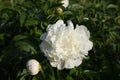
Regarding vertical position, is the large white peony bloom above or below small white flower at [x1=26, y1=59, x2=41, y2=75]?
above

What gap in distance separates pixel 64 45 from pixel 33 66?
0.21 metres

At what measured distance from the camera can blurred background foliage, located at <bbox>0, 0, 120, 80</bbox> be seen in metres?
2.52

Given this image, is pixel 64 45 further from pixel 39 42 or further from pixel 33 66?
pixel 39 42

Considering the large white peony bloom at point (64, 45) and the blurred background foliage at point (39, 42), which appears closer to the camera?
the large white peony bloom at point (64, 45)

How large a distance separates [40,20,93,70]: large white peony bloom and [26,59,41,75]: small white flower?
9cm

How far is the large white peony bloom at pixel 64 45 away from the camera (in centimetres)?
224

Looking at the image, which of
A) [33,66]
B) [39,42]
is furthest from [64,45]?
[39,42]

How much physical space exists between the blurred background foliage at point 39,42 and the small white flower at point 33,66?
4.1 inches

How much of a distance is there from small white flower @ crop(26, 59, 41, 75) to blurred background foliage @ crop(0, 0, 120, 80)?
0.10 meters

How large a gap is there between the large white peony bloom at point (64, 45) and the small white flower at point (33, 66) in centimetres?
9

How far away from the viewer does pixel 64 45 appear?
227cm

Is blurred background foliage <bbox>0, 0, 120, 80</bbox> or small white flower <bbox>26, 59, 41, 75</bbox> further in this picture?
blurred background foliage <bbox>0, 0, 120, 80</bbox>

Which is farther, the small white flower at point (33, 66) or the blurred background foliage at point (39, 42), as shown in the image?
the blurred background foliage at point (39, 42)

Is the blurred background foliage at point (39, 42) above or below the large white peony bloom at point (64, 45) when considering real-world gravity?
below
